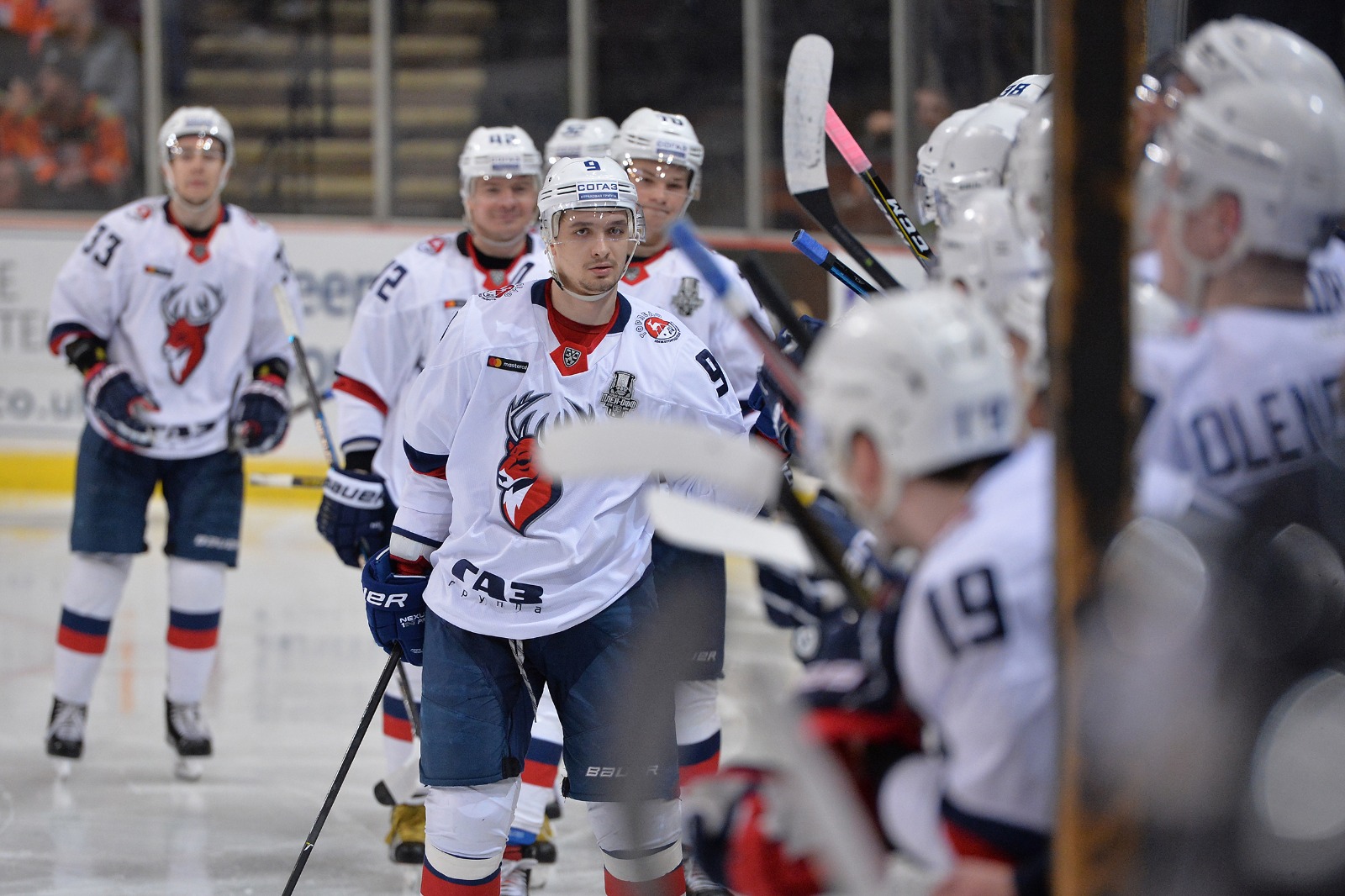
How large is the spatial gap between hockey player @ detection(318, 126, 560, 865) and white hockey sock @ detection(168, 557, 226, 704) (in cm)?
61

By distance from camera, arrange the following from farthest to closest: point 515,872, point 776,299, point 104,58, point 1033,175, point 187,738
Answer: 1. point 104,58
2. point 187,738
3. point 515,872
4. point 1033,175
5. point 776,299

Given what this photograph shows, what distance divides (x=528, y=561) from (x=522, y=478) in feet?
0.38

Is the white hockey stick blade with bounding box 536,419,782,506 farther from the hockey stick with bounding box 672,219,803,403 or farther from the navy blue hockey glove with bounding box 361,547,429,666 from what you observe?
the navy blue hockey glove with bounding box 361,547,429,666

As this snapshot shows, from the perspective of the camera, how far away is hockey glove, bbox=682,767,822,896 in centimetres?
133

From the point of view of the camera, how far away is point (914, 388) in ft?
4.07

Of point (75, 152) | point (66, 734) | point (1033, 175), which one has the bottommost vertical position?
point (66, 734)

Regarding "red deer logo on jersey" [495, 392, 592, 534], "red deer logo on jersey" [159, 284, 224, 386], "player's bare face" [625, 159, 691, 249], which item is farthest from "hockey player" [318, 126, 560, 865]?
"red deer logo on jersey" [495, 392, 592, 534]

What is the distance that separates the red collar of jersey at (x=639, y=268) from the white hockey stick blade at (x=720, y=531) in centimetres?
206

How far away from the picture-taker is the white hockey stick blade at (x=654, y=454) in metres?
1.24

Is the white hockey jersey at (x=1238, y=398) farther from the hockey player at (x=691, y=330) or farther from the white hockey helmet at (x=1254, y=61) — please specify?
the hockey player at (x=691, y=330)

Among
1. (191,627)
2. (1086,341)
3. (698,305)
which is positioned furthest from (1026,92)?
(191,627)

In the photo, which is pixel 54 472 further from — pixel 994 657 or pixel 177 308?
pixel 994 657

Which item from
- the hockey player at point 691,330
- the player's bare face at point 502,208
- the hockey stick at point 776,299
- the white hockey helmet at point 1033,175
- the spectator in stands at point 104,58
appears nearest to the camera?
→ the hockey stick at point 776,299

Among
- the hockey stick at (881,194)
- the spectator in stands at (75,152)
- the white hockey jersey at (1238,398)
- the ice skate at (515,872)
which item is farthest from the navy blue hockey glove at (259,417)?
the spectator in stands at (75,152)
